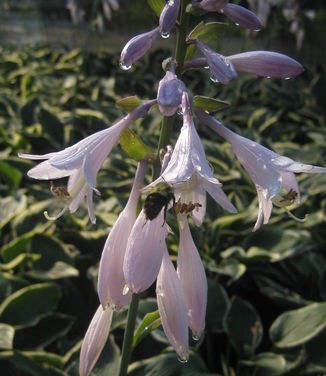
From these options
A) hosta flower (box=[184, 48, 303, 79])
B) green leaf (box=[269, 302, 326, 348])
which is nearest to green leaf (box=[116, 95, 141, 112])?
hosta flower (box=[184, 48, 303, 79])

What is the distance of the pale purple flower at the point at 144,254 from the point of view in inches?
40.2

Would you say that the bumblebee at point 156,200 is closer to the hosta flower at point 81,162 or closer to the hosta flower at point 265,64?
the hosta flower at point 81,162

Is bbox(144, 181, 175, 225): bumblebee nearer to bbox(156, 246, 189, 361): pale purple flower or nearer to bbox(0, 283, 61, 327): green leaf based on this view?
bbox(156, 246, 189, 361): pale purple flower

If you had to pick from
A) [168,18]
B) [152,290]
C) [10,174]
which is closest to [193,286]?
[168,18]

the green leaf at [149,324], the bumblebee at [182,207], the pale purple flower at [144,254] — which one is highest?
the bumblebee at [182,207]

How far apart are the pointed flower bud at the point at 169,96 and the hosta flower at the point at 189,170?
6 cm

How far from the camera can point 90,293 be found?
2.70 metres

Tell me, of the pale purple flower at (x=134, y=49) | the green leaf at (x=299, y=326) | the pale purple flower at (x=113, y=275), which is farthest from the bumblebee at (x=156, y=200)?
the green leaf at (x=299, y=326)

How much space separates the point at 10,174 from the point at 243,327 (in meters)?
1.82

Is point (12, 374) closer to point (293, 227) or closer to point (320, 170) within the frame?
point (320, 170)

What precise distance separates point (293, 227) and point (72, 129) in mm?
2043

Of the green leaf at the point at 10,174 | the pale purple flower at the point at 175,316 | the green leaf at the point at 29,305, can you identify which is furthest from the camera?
the green leaf at the point at 10,174

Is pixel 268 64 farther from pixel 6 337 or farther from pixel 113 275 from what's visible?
pixel 6 337

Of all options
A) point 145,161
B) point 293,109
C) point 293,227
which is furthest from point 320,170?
point 293,109
